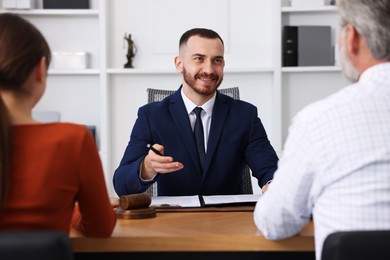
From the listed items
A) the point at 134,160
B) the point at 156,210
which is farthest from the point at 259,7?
the point at 156,210

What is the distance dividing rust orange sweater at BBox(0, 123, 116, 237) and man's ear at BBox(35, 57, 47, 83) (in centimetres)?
12

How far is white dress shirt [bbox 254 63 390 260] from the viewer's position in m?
1.25

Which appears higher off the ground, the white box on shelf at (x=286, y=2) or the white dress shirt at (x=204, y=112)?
the white box on shelf at (x=286, y=2)

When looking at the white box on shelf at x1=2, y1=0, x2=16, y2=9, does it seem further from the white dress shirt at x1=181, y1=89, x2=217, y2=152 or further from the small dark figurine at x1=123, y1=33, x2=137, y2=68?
the white dress shirt at x1=181, y1=89, x2=217, y2=152

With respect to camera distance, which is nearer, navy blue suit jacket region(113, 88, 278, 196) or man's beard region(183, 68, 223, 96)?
navy blue suit jacket region(113, 88, 278, 196)

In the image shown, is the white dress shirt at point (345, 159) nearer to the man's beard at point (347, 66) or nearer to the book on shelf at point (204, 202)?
the man's beard at point (347, 66)

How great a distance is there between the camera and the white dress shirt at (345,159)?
125 centimetres

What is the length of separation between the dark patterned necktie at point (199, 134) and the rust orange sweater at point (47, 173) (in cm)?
118

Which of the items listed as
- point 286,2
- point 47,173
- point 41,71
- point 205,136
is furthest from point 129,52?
point 47,173

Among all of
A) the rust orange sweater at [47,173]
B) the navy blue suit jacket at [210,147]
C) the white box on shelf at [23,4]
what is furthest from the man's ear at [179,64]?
the white box on shelf at [23,4]

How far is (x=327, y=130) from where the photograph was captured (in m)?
1.28

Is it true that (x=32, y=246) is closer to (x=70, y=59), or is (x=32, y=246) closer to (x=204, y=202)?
(x=204, y=202)

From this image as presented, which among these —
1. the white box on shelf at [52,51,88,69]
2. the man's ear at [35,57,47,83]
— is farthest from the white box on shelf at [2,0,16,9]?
the man's ear at [35,57,47,83]

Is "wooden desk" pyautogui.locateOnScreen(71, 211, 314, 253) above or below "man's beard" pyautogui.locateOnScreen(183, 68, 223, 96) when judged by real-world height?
below
